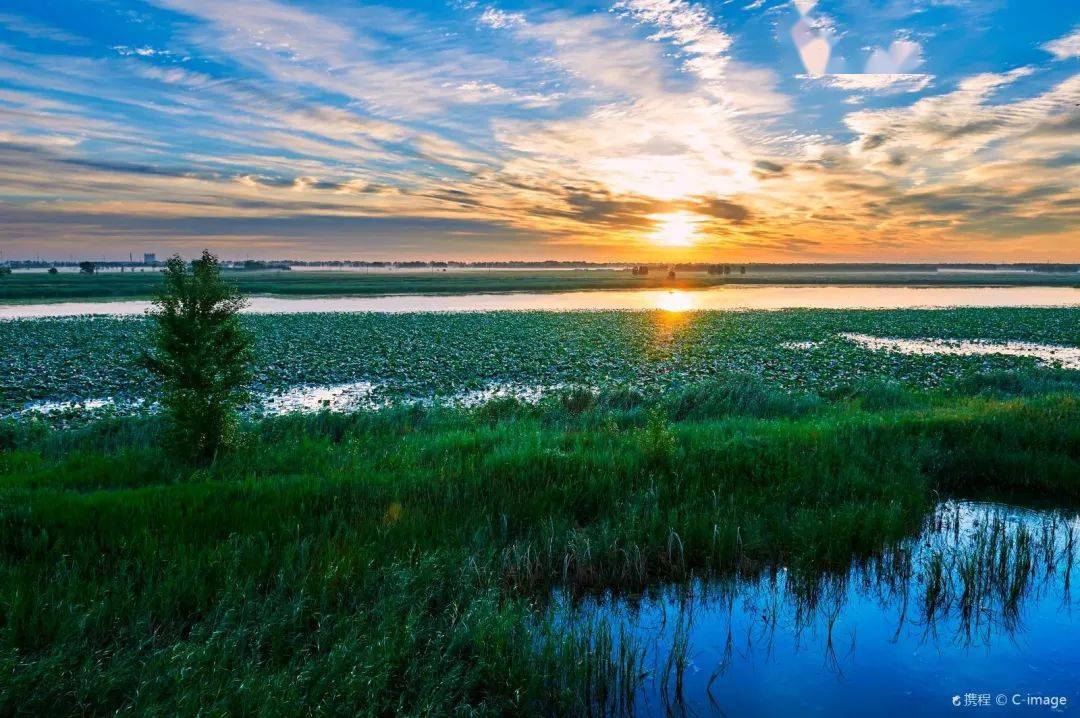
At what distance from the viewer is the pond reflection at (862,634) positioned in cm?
598

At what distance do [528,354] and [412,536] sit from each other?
1925cm

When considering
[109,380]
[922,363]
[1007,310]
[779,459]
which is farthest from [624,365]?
[1007,310]

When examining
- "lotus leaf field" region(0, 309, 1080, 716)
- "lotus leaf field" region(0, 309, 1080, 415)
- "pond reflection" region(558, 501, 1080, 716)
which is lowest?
"pond reflection" region(558, 501, 1080, 716)

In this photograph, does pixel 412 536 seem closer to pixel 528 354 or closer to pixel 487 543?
pixel 487 543

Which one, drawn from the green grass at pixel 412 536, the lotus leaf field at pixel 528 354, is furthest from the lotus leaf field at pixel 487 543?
the lotus leaf field at pixel 528 354

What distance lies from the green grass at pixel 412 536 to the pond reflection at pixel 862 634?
15.6 inches

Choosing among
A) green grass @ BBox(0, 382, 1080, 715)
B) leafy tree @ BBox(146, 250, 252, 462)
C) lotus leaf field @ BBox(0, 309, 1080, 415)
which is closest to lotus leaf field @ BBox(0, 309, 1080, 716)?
green grass @ BBox(0, 382, 1080, 715)

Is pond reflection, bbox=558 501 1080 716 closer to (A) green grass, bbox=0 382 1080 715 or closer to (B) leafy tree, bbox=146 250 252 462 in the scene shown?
(A) green grass, bbox=0 382 1080 715

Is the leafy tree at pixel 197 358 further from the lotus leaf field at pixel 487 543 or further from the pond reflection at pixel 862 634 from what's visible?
the pond reflection at pixel 862 634

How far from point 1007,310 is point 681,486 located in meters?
54.3

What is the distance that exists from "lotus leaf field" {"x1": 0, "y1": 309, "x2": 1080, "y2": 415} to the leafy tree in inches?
73.0

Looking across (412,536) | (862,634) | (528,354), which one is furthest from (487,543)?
(528,354)

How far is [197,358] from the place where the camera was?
1073 centimetres

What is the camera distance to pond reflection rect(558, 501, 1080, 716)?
5.98m
